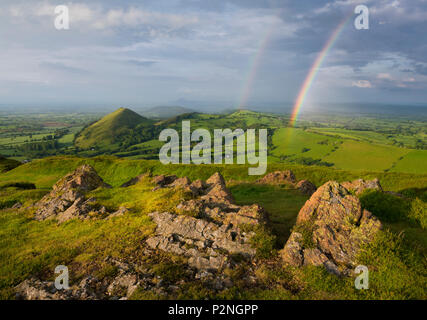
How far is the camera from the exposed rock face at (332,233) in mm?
10383

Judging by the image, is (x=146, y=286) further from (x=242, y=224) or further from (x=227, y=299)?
(x=242, y=224)

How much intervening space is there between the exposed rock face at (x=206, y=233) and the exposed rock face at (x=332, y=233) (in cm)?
224

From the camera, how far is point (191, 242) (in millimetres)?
12109

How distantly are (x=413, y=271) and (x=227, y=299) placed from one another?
7918 millimetres

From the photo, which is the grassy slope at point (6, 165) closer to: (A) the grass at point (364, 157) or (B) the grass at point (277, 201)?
(B) the grass at point (277, 201)

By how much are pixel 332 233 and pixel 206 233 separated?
6.65 m

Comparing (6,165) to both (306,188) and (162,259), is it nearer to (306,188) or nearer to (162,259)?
(162,259)

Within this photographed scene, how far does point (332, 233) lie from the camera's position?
11422 millimetres

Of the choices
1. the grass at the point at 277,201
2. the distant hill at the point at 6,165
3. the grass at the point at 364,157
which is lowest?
the grass at the point at 364,157

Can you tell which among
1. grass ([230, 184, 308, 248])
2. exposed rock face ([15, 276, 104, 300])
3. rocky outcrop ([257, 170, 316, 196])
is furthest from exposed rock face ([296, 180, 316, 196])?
exposed rock face ([15, 276, 104, 300])
